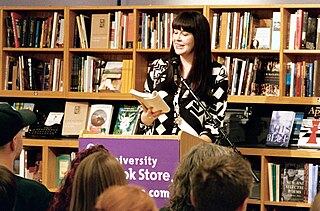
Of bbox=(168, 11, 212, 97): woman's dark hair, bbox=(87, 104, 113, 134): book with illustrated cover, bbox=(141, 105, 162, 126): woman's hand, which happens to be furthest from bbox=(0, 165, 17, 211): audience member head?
bbox=(87, 104, 113, 134): book with illustrated cover

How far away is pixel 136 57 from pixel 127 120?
1.74 feet

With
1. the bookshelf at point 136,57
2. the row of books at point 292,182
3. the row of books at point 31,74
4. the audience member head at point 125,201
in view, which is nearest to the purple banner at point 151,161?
the audience member head at point 125,201

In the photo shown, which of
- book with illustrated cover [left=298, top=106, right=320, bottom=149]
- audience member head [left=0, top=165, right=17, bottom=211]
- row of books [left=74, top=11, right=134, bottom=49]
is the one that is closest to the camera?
audience member head [left=0, top=165, right=17, bottom=211]

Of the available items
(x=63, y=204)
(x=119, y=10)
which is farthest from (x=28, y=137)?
(x=63, y=204)

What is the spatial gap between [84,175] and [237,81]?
3.29 metres

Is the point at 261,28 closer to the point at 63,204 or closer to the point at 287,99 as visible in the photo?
the point at 287,99

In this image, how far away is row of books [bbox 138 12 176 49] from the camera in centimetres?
571

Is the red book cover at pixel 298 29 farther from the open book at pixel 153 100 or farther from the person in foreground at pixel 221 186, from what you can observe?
the person in foreground at pixel 221 186

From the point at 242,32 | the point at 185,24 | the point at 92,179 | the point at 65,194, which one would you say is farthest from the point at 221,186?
the point at 242,32

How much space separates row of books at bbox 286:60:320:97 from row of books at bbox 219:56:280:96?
123 millimetres

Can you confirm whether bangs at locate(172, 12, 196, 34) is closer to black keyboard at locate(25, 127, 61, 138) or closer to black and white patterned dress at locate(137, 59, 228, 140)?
black and white patterned dress at locate(137, 59, 228, 140)

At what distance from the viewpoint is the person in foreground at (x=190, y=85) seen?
155 inches

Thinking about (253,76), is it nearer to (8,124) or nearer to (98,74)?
(98,74)

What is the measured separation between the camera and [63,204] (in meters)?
2.52
